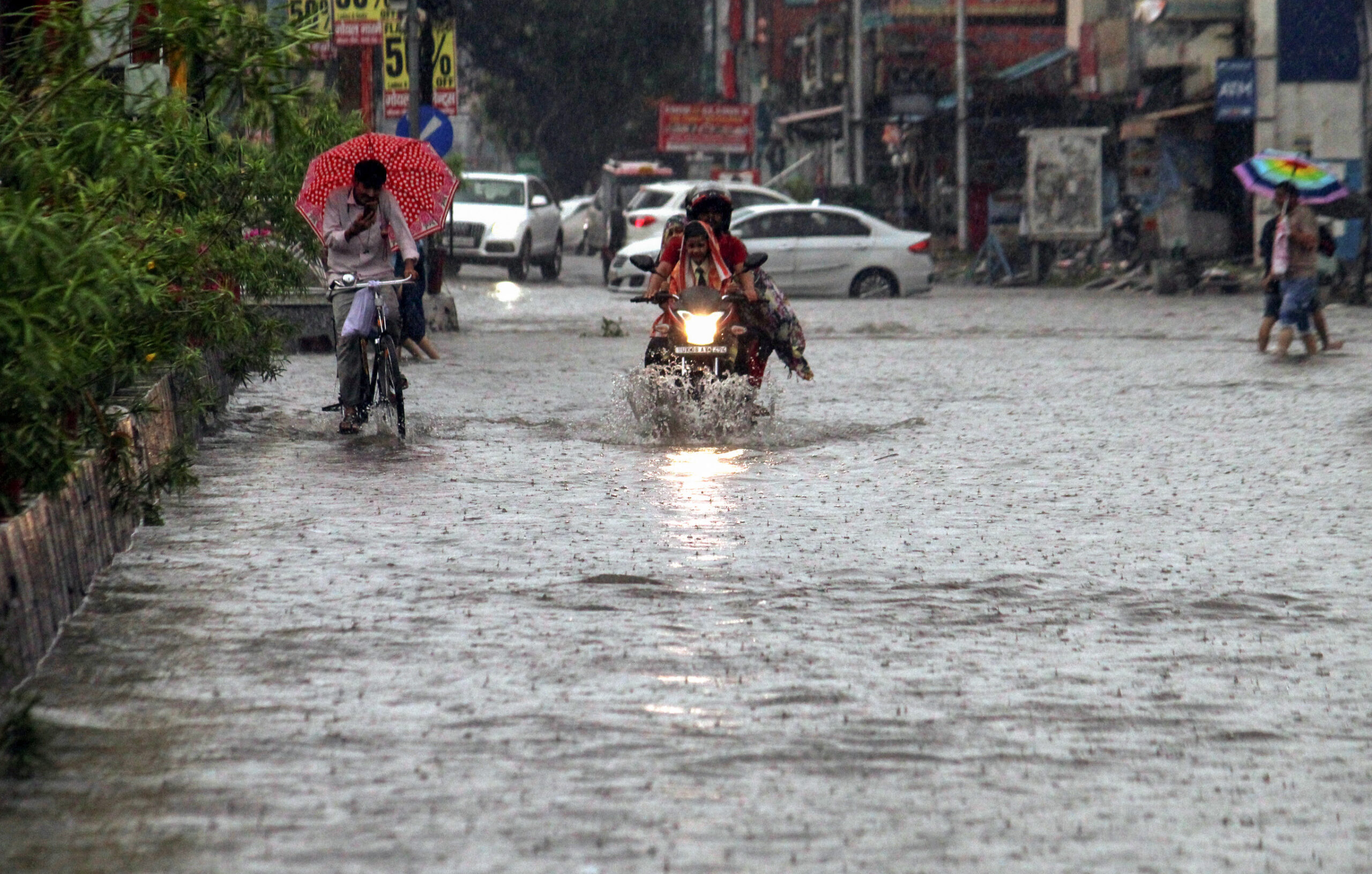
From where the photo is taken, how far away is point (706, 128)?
56688 mm

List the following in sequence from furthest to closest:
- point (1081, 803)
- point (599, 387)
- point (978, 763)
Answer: point (599, 387), point (978, 763), point (1081, 803)

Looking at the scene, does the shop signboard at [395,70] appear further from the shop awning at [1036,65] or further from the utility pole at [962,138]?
the shop awning at [1036,65]

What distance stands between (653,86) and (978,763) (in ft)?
220

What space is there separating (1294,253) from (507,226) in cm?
2106

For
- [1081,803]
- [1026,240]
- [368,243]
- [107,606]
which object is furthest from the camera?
[1026,240]

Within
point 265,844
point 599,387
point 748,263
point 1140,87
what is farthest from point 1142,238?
point 265,844

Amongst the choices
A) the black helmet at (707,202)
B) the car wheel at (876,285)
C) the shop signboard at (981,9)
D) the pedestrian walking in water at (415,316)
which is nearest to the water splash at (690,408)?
the black helmet at (707,202)

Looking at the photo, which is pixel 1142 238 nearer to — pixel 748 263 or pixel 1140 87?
pixel 1140 87

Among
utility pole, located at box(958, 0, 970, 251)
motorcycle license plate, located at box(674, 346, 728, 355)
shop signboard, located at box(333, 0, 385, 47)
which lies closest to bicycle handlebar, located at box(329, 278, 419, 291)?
motorcycle license plate, located at box(674, 346, 728, 355)

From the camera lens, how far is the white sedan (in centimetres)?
3198

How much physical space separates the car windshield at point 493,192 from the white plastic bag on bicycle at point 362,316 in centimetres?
2632

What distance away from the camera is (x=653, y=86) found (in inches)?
2808

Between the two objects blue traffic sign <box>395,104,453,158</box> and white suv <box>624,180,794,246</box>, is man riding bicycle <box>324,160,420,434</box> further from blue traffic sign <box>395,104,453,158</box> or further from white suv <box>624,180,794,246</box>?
white suv <box>624,180,794,246</box>

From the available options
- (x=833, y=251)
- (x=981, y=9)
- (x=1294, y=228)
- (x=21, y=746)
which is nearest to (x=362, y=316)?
(x=21, y=746)
